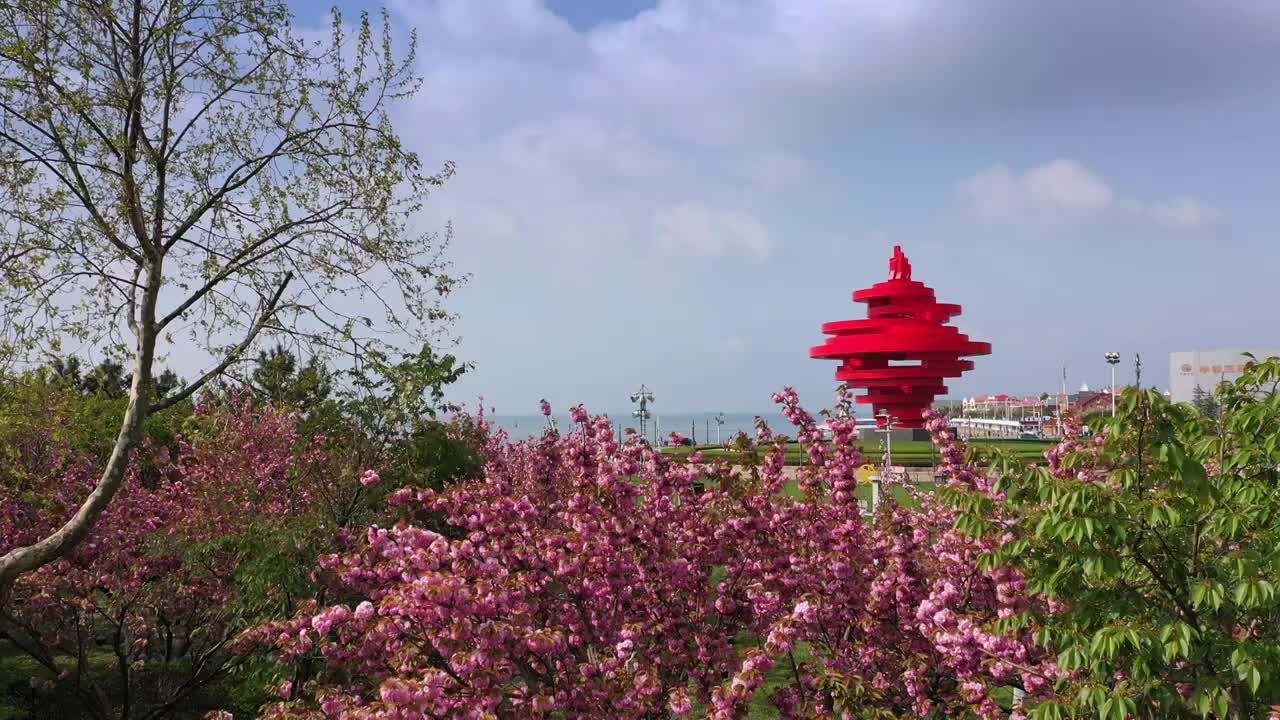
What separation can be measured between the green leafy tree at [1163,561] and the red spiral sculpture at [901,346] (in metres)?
22.3

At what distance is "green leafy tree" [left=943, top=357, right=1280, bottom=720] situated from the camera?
16.3ft

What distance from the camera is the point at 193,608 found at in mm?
10570

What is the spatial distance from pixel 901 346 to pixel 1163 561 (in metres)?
22.7

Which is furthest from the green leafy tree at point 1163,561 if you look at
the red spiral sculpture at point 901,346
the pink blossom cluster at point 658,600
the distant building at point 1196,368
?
the distant building at point 1196,368

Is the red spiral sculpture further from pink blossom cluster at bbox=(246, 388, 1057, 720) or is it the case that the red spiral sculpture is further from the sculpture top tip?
pink blossom cluster at bbox=(246, 388, 1057, 720)

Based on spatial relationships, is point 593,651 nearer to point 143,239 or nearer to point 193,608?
point 193,608

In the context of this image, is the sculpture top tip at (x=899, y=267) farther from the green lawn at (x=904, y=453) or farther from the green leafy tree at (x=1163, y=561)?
the green leafy tree at (x=1163, y=561)

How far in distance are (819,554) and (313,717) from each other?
3981 mm

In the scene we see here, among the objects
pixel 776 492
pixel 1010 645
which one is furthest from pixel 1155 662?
pixel 776 492

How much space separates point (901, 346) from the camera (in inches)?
1092

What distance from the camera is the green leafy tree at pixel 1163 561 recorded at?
498 cm

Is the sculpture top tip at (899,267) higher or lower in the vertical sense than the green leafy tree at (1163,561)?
higher

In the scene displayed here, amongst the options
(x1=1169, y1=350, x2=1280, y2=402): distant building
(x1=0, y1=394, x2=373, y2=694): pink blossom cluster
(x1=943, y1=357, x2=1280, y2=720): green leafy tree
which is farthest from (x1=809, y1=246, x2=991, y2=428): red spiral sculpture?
(x1=1169, y1=350, x2=1280, y2=402): distant building

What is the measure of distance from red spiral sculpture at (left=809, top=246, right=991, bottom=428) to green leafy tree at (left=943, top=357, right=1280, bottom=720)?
→ 22.3 metres
